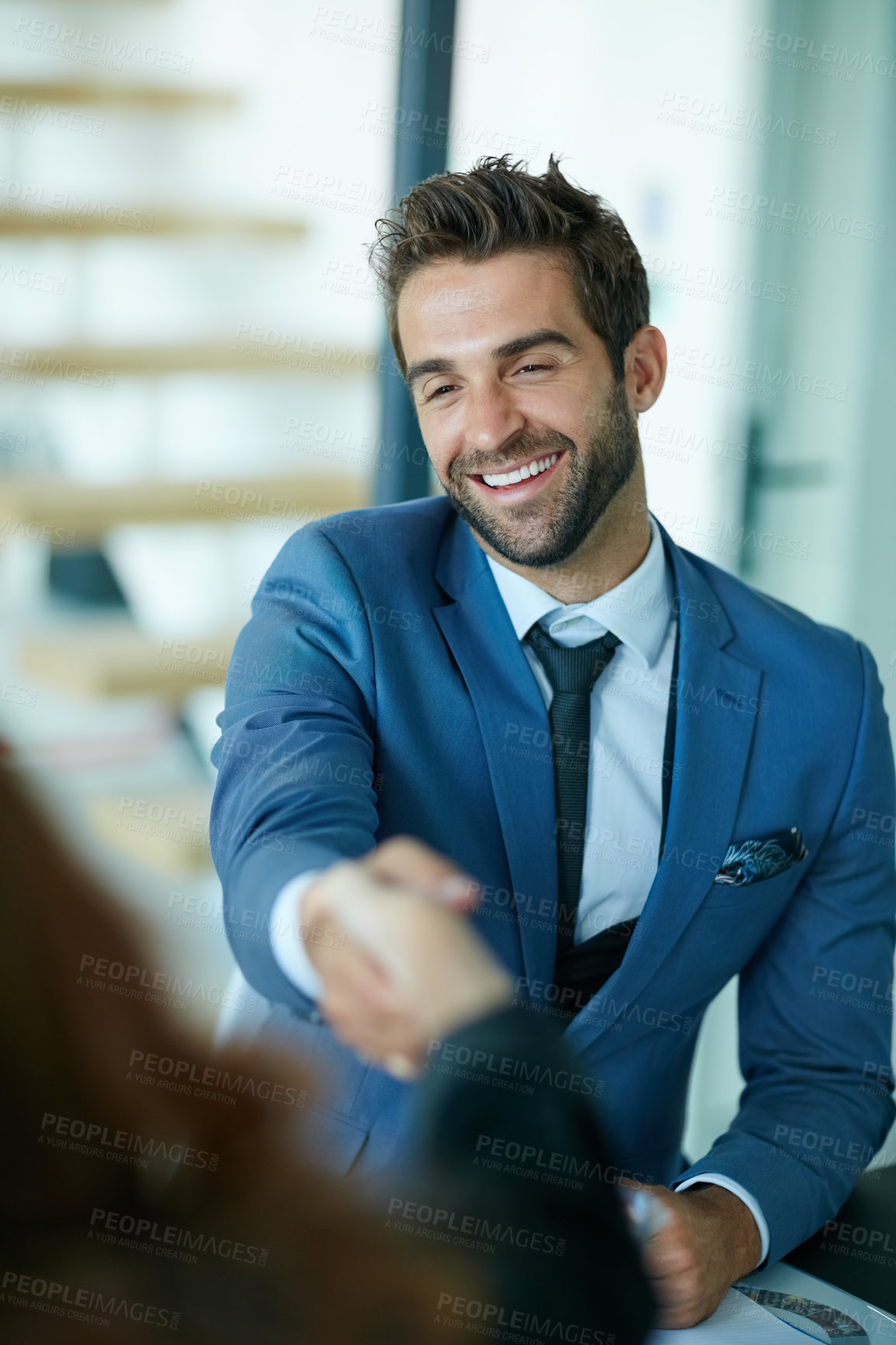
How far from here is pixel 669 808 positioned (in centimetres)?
129

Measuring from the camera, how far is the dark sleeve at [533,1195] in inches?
22.2

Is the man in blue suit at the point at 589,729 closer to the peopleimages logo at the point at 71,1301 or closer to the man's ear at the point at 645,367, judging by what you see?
the man's ear at the point at 645,367

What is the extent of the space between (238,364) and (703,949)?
1536 mm

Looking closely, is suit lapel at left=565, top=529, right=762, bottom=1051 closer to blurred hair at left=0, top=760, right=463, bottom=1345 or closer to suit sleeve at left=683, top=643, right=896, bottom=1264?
suit sleeve at left=683, top=643, right=896, bottom=1264

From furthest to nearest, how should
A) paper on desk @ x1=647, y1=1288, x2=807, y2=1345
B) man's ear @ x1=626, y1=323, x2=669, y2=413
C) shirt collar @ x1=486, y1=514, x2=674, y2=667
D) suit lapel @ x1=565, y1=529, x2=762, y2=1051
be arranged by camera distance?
man's ear @ x1=626, y1=323, x2=669, y2=413, shirt collar @ x1=486, y1=514, x2=674, y2=667, suit lapel @ x1=565, y1=529, x2=762, y2=1051, paper on desk @ x1=647, y1=1288, x2=807, y2=1345

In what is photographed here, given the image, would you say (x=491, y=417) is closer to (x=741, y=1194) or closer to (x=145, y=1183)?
(x=741, y=1194)

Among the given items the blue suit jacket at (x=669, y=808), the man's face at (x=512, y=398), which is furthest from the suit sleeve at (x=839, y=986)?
the man's face at (x=512, y=398)

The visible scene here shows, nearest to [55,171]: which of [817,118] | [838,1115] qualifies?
[817,118]

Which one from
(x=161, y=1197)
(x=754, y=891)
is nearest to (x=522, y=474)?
(x=754, y=891)

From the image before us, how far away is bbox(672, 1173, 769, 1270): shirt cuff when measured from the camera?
3.68 ft

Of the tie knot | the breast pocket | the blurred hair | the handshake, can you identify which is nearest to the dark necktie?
the tie knot

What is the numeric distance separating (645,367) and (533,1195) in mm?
1162

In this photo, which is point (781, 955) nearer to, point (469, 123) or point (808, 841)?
point (808, 841)

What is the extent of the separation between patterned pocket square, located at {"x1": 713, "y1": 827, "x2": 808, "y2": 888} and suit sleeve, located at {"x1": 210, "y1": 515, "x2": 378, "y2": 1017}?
394 millimetres
